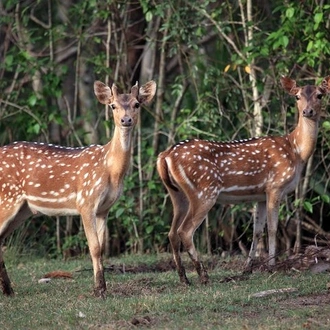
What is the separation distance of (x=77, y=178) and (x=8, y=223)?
76cm

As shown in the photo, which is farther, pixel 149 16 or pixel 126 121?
pixel 149 16

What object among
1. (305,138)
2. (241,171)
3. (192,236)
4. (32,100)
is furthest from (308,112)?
(32,100)

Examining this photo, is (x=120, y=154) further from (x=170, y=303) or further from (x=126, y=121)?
(x=170, y=303)

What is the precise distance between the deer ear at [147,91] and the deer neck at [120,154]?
598 mm

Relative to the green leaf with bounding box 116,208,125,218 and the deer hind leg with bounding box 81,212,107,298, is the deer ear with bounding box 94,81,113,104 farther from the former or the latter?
the green leaf with bounding box 116,208,125,218

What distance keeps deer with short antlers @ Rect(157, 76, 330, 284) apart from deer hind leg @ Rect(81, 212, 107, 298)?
91 cm

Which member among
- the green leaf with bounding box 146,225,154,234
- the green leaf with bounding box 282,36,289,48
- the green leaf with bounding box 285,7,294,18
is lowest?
the green leaf with bounding box 146,225,154,234

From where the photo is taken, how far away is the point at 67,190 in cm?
964

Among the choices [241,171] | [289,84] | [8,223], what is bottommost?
[8,223]

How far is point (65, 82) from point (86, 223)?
6.50m

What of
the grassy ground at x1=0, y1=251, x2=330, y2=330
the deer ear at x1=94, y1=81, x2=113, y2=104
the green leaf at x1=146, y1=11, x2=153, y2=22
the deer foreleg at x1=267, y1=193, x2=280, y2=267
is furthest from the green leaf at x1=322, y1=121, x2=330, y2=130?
the deer ear at x1=94, y1=81, x2=113, y2=104

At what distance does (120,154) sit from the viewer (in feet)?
30.7

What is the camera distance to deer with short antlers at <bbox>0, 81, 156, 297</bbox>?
9328 mm

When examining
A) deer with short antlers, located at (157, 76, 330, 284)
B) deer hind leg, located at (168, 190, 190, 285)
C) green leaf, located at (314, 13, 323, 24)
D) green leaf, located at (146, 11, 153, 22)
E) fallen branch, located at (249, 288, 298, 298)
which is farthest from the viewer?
green leaf, located at (146, 11, 153, 22)
